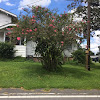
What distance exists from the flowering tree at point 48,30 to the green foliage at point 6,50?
5.12m

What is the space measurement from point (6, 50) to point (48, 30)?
706 cm

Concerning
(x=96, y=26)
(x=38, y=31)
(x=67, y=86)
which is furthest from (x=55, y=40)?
(x=96, y=26)

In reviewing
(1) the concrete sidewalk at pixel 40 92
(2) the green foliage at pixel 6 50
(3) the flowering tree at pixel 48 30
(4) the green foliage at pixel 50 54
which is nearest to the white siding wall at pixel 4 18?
(2) the green foliage at pixel 6 50

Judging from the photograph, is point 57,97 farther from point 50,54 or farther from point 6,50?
point 6,50

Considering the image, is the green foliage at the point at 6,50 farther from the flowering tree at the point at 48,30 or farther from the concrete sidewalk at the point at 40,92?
the concrete sidewalk at the point at 40,92

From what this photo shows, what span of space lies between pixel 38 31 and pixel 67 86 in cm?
332

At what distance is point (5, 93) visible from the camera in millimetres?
5266

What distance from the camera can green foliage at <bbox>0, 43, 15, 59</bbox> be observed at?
12867 millimetres

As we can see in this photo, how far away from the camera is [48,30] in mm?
7496

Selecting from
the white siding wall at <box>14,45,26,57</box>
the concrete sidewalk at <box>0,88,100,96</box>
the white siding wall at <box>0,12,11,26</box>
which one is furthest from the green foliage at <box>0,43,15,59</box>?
the concrete sidewalk at <box>0,88,100,96</box>

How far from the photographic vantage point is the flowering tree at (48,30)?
748 cm

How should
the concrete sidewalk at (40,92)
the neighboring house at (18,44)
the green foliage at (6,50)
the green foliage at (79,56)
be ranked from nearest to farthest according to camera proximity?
the concrete sidewalk at (40,92), the green foliage at (6,50), the green foliage at (79,56), the neighboring house at (18,44)

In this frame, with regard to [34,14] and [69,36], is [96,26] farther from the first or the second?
[34,14]

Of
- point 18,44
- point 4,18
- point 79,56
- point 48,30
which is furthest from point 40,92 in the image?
point 4,18
